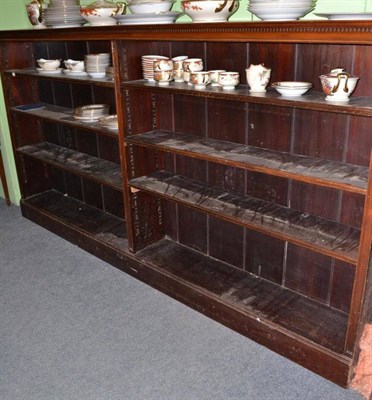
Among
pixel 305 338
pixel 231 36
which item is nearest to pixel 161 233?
pixel 305 338

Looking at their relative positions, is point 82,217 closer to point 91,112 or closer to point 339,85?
point 91,112

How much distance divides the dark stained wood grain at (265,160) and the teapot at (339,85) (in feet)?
0.86

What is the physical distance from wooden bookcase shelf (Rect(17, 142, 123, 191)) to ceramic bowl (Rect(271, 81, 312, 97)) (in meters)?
1.02

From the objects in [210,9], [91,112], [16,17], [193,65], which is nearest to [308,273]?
[193,65]

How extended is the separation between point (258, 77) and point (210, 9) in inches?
12.0

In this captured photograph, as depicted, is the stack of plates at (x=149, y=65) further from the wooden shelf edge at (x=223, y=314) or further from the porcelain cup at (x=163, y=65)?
the wooden shelf edge at (x=223, y=314)

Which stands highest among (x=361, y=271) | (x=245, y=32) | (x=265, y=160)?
(x=245, y=32)

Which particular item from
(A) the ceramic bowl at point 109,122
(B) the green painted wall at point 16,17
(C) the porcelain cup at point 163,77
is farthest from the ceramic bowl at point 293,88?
(A) the ceramic bowl at point 109,122

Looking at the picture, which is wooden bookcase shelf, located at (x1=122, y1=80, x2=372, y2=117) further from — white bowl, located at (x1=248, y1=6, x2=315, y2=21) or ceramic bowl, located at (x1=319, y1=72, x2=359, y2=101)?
white bowl, located at (x1=248, y1=6, x2=315, y2=21)

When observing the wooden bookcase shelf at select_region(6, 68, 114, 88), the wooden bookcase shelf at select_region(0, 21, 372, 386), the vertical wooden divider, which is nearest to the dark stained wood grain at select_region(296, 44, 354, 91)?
the wooden bookcase shelf at select_region(0, 21, 372, 386)

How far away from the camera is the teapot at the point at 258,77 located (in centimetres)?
167

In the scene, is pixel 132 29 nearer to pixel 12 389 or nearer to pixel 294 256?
pixel 294 256

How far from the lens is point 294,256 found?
1.97 metres

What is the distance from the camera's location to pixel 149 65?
2029 mm
